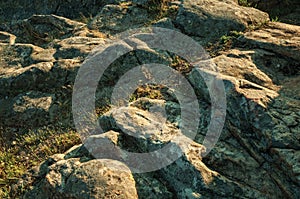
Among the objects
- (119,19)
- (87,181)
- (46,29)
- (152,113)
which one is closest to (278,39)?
(152,113)

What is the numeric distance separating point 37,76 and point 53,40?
11.4ft

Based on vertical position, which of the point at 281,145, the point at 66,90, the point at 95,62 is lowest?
the point at 66,90

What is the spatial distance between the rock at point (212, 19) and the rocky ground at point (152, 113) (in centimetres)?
4

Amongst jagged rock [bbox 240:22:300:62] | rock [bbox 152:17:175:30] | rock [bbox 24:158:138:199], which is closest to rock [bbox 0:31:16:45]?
rock [bbox 152:17:175:30]

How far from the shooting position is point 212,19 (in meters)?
14.2

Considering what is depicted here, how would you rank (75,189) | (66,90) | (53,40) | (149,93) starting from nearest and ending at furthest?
(75,189), (149,93), (66,90), (53,40)

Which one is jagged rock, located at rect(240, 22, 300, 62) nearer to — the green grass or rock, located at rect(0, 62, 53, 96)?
the green grass

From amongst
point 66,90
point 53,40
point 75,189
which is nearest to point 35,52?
point 53,40

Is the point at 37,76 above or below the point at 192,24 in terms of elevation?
below

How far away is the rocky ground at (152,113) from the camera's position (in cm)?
826

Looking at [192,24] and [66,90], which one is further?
[192,24]

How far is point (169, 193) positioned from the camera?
325 inches

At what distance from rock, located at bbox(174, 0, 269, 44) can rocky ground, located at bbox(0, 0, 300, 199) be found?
0.14 ft

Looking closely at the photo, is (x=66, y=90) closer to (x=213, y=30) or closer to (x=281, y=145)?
(x=213, y=30)
